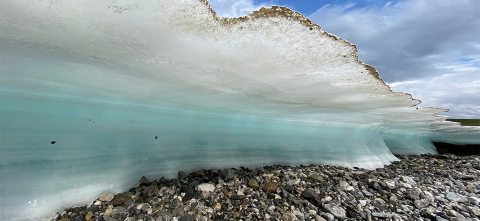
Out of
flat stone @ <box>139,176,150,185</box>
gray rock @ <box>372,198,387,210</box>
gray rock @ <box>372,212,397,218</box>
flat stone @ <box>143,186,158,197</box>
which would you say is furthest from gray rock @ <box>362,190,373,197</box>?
flat stone @ <box>139,176,150,185</box>

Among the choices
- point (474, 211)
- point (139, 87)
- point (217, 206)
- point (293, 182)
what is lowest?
point (474, 211)

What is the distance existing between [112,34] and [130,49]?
Result: 0.22 metres

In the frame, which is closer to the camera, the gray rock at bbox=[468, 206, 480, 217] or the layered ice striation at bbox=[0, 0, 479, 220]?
the layered ice striation at bbox=[0, 0, 479, 220]

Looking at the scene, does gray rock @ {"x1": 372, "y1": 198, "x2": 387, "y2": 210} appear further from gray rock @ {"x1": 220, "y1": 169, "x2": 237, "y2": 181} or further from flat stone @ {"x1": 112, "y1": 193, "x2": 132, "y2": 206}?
flat stone @ {"x1": 112, "y1": 193, "x2": 132, "y2": 206}

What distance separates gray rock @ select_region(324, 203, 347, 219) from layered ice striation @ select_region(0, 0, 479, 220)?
159 cm

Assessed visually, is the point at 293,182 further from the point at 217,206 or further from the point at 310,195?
the point at 217,206

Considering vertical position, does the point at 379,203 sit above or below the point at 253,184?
below

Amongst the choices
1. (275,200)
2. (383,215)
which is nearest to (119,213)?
(275,200)

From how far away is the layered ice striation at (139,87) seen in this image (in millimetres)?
1614

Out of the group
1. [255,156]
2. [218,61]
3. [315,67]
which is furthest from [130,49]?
[255,156]

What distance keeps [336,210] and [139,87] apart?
→ 9.58 ft

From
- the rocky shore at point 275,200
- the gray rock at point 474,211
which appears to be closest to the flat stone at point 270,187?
the rocky shore at point 275,200

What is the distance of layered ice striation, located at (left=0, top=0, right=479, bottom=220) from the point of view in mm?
1614

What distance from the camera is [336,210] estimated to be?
8.59ft
